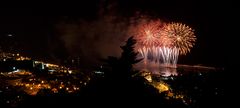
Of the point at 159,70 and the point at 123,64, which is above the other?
the point at 123,64

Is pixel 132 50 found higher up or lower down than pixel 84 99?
higher up

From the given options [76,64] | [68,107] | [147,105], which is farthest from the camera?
[76,64]

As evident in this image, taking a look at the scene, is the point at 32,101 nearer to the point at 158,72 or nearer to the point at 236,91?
the point at 236,91

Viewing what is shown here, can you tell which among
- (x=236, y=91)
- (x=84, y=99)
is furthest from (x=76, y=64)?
(x=84, y=99)

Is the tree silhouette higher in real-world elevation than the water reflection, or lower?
higher

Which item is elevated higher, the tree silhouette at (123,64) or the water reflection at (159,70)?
the tree silhouette at (123,64)

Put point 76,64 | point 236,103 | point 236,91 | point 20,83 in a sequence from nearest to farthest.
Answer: point 236,103 < point 236,91 < point 20,83 < point 76,64

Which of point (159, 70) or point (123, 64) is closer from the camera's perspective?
point (123, 64)

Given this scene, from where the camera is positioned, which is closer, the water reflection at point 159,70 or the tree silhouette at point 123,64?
the tree silhouette at point 123,64

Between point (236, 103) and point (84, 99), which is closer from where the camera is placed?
point (84, 99)

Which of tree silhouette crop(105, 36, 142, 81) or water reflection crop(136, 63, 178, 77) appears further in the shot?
water reflection crop(136, 63, 178, 77)

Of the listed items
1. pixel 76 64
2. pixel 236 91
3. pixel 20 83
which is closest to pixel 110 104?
pixel 236 91
